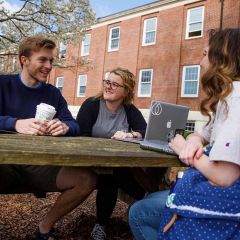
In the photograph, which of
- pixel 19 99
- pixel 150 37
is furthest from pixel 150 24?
pixel 19 99

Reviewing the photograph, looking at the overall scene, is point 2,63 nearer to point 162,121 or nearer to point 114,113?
point 114,113

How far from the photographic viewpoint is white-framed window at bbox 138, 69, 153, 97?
925 inches

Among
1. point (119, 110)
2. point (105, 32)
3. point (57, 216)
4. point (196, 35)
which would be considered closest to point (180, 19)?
point (196, 35)

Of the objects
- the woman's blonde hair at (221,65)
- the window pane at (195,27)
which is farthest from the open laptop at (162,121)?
the window pane at (195,27)

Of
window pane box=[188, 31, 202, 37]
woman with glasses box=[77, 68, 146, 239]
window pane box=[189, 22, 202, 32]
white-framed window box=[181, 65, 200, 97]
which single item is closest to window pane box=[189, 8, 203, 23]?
window pane box=[189, 22, 202, 32]

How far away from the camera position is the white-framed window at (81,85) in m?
28.5

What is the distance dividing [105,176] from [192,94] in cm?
1830

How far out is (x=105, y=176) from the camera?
3254mm

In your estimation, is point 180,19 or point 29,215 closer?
point 29,215

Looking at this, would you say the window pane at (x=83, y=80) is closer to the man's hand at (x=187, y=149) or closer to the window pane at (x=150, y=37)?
the window pane at (x=150, y=37)

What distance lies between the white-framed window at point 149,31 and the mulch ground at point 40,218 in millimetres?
19991

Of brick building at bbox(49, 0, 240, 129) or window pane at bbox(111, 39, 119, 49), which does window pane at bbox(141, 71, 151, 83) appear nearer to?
brick building at bbox(49, 0, 240, 129)

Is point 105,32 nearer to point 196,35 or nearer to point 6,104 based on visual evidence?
point 196,35

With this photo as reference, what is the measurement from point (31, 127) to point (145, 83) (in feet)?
69.6
